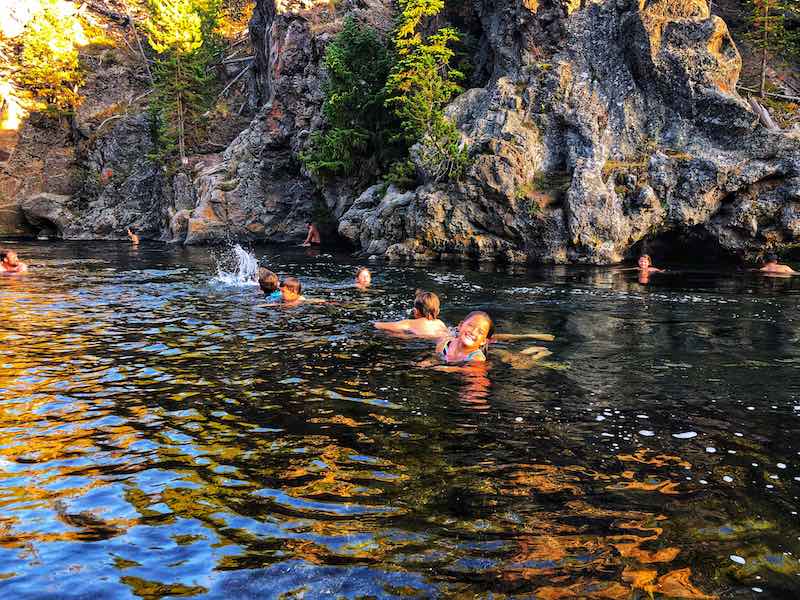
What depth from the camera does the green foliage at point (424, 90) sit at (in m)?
27.9

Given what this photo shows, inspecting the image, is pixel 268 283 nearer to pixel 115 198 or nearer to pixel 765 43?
pixel 765 43

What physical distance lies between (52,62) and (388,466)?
2328 inches

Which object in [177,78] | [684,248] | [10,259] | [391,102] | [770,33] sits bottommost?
[10,259]

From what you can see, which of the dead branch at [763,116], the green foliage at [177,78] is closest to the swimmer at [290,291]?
the dead branch at [763,116]

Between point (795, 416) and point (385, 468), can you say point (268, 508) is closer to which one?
point (385, 468)

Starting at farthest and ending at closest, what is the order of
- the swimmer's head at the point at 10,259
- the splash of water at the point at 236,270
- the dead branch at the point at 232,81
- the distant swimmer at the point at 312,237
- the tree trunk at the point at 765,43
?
the dead branch at the point at 232,81 → the distant swimmer at the point at 312,237 → the tree trunk at the point at 765,43 → the swimmer's head at the point at 10,259 → the splash of water at the point at 236,270

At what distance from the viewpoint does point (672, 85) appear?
27438 mm

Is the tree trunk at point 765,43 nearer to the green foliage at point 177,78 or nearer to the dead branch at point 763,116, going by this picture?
the dead branch at point 763,116

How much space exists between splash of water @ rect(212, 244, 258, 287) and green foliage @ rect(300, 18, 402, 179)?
26.3 feet

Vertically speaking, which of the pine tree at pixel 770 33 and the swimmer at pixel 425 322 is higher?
the pine tree at pixel 770 33

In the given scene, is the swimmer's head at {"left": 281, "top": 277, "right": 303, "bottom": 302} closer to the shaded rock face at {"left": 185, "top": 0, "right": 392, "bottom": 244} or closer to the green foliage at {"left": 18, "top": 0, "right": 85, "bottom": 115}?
the shaded rock face at {"left": 185, "top": 0, "right": 392, "bottom": 244}

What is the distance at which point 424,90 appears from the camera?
1198 inches

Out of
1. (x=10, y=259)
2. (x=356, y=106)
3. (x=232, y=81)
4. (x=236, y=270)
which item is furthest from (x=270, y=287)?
(x=232, y=81)

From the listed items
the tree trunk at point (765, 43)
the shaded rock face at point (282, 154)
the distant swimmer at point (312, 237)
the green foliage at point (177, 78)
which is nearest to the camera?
→ the tree trunk at point (765, 43)
